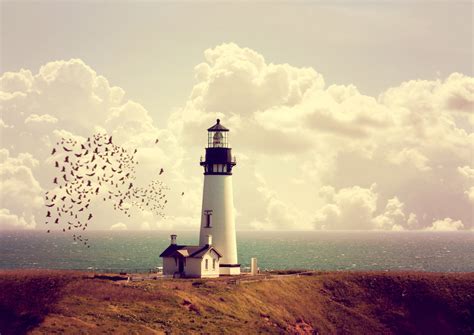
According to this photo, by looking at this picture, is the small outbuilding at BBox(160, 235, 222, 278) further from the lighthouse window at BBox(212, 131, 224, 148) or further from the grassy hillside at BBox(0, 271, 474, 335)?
the lighthouse window at BBox(212, 131, 224, 148)

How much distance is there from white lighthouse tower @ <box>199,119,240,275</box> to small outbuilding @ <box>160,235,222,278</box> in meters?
1.26

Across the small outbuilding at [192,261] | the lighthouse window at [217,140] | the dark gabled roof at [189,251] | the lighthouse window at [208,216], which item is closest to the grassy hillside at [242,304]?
the small outbuilding at [192,261]

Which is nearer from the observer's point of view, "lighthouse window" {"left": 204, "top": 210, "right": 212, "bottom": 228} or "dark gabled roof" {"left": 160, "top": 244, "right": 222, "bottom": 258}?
"dark gabled roof" {"left": 160, "top": 244, "right": 222, "bottom": 258}

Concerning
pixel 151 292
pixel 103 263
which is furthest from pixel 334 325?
pixel 103 263

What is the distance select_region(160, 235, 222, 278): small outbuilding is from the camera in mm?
90250

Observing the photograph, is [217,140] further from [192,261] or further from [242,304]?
[242,304]

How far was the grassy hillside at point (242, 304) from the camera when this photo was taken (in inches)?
2849

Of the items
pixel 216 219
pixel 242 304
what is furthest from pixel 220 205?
pixel 242 304

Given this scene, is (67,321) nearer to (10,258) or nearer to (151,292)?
(151,292)

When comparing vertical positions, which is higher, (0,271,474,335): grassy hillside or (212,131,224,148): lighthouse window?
(212,131,224,148): lighthouse window

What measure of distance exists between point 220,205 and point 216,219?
5.53 feet

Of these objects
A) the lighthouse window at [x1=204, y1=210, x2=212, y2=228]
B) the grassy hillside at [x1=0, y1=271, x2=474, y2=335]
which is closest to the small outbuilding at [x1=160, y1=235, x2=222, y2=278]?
the lighthouse window at [x1=204, y1=210, x2=212, y2=228]

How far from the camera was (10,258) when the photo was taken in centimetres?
19525

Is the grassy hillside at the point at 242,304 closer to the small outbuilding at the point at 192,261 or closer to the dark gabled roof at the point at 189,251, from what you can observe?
the small outbuilding at the point at 192,261
